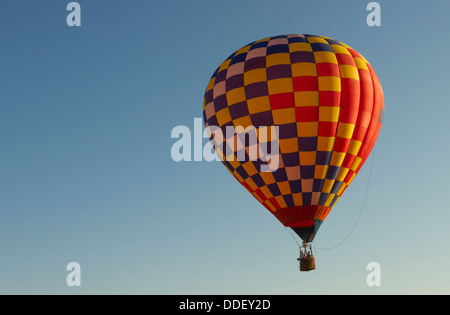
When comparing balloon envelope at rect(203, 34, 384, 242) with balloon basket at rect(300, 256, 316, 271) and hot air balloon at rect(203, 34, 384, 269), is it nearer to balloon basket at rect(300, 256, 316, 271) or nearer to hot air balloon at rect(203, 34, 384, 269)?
hot air balloon at rect(203, 34, 384, 269)

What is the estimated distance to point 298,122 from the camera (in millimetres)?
21281

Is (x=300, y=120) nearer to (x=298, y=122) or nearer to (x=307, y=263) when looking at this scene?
(x=298, y=122)

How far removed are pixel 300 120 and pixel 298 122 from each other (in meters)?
0.10

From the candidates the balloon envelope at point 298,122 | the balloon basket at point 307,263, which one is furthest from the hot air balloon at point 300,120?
the balloon basket at point 307,263

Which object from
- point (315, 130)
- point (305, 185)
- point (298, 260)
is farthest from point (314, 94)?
point (298, 260)

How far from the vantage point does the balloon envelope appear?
69.9ft

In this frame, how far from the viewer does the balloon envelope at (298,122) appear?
2130 cm

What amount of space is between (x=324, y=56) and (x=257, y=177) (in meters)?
4.94

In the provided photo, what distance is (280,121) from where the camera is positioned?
2130 cm

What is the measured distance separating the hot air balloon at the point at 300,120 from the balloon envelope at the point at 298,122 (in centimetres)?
3

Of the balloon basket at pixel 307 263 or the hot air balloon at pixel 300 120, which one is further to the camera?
the hot air balloon at pixel 300 120

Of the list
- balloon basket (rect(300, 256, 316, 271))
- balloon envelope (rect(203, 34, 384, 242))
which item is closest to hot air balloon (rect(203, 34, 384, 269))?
balloon envelope (rect(203, 34, 384, 242))

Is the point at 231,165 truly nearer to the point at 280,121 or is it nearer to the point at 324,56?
the point at 280,121

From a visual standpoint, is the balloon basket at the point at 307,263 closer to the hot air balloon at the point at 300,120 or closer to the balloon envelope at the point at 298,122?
the hot air balloon at the point at 300,120
